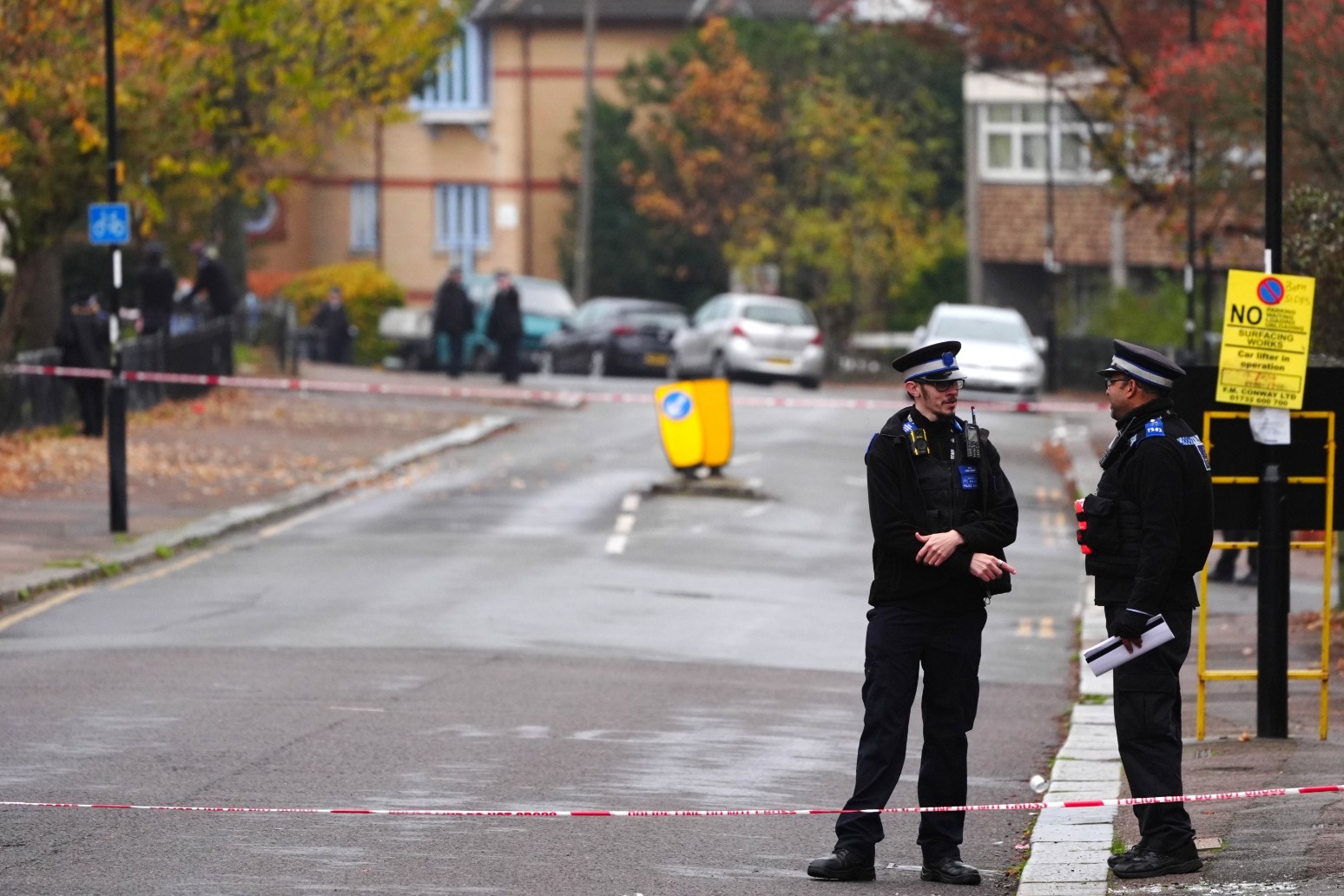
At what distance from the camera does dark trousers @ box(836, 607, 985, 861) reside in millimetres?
7723

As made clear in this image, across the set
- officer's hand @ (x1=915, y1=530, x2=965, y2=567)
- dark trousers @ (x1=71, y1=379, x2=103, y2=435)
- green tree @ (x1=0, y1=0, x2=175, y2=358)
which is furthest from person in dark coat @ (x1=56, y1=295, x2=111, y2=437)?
officer's hand @ (x1=915, y1=530, x2=965, y2=567)

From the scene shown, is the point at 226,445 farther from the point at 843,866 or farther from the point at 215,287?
the point at 843,866

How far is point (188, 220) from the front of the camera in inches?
1652

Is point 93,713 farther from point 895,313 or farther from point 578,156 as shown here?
point 578,156

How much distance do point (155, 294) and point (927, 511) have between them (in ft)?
75.0

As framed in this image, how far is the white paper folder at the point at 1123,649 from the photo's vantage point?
7.76 metres

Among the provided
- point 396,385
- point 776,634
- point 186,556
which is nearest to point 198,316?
point 396,385

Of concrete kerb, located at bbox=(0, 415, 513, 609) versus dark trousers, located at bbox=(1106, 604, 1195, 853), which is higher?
dark trousers, located at bbox=(1106, 604, 1195, 853)

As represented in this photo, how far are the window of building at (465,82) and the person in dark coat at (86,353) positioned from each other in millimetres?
33224

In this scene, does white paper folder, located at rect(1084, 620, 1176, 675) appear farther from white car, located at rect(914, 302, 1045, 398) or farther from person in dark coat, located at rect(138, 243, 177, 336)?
white car, located at rect(914, 302, 1045, 398)

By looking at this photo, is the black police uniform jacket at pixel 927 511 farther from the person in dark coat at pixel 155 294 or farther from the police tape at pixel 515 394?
the person in dark coat at pixel 155 294

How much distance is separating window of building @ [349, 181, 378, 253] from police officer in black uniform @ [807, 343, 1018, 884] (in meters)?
52.5

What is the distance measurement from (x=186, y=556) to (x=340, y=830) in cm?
976

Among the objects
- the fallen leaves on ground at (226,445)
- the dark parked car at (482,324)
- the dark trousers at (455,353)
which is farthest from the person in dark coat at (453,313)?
the dark parked car at (482,324)
